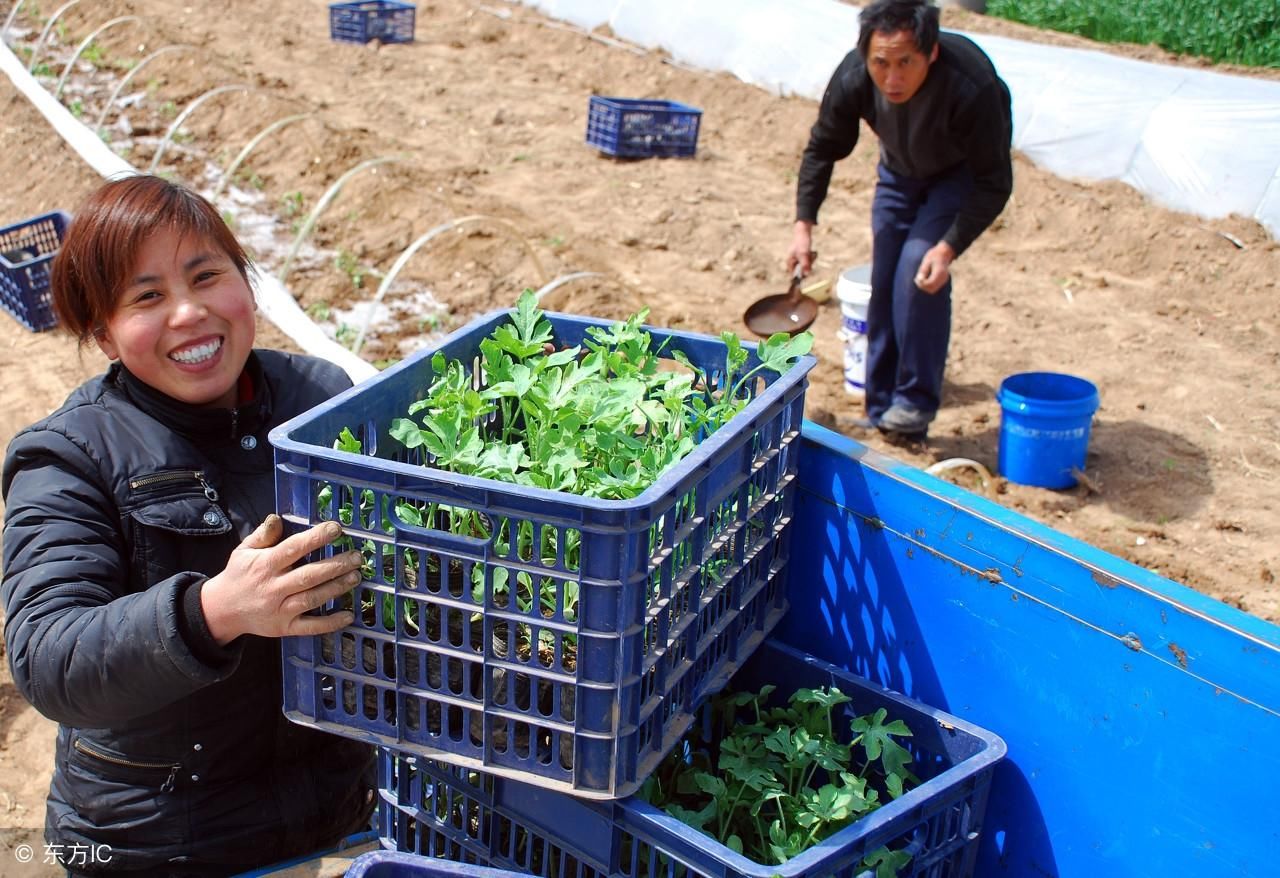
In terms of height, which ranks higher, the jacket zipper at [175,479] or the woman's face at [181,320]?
the woman's face at [181,320]

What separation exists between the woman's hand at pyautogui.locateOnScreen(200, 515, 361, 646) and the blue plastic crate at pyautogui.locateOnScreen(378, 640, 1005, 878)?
1.38 feet

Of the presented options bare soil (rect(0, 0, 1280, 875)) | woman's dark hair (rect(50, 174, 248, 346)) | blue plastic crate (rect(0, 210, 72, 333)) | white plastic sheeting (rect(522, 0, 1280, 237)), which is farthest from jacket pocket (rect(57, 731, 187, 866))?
white plastic sheeting (rect(522, 0, 1280, 237))

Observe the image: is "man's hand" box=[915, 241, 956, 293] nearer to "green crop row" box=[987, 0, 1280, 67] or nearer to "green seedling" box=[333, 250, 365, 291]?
"green seedling" box=[333, 250, 365, 291]

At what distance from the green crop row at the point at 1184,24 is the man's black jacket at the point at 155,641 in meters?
10.5

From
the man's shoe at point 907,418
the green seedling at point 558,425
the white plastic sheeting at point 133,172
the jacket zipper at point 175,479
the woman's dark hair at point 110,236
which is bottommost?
the man's shoe at point 907,418

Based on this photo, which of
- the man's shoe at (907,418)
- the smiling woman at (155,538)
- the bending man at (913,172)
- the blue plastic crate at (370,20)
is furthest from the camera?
the blue plastic crate at (370,20)

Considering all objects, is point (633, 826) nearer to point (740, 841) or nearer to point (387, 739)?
point (740, 841)

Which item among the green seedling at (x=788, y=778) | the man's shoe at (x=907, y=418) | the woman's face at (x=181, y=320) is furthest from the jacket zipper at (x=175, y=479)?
the man's shoe at (x=907, y=418)

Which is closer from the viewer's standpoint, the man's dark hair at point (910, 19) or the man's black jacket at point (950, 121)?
the man's dark hair at point (910, 19)

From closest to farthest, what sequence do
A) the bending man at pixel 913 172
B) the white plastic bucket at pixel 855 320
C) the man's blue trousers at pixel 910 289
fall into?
the bending man at pixel 913 172 → the man's blue trousers at pixel 910 289 → the white plastic bucket at pixel 855 320

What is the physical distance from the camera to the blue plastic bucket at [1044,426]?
196 inches

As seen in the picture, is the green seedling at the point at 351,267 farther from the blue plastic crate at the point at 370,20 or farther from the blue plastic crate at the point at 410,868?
the blue plastic crate at the point at 370,20

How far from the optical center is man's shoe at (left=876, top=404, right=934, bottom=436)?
534 centimetres

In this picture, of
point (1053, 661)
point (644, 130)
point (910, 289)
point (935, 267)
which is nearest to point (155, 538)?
point (1053, 661)
